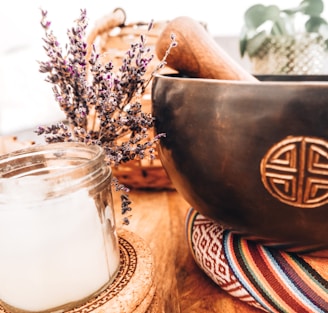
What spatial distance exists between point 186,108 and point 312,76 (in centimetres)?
39

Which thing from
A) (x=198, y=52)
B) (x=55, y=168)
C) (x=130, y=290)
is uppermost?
(x=198, y=52)

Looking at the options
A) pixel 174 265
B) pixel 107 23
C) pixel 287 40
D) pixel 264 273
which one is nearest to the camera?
pixel 264 273

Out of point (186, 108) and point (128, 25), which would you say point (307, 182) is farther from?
point (128, 25)

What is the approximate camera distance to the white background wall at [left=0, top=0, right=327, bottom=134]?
119cm

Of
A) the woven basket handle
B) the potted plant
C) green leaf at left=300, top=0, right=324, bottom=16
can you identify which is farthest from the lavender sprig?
green leaf at left=300, top=0, right=324, bottom=16

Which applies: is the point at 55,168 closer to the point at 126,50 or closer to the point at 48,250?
the point at 48,250

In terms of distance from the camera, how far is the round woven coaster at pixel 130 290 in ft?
1.20

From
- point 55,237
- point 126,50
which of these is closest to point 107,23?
point 126,50

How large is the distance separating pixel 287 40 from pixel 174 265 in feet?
2.46

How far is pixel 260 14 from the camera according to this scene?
106 cm

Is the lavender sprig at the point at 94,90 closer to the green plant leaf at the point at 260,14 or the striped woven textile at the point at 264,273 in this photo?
the striped woven textile at the point at 264,273

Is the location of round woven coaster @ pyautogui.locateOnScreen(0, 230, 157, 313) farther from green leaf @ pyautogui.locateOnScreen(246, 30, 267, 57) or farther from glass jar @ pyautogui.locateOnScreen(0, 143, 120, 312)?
green leaf @ pyautogui.locateOnScreen(246, 30, 267, 57)

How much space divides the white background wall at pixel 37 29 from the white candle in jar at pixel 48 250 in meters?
0.82

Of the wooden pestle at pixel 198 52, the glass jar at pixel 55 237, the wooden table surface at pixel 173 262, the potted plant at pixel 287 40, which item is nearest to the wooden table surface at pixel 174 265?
the wooden table surface at pixel 173 262
